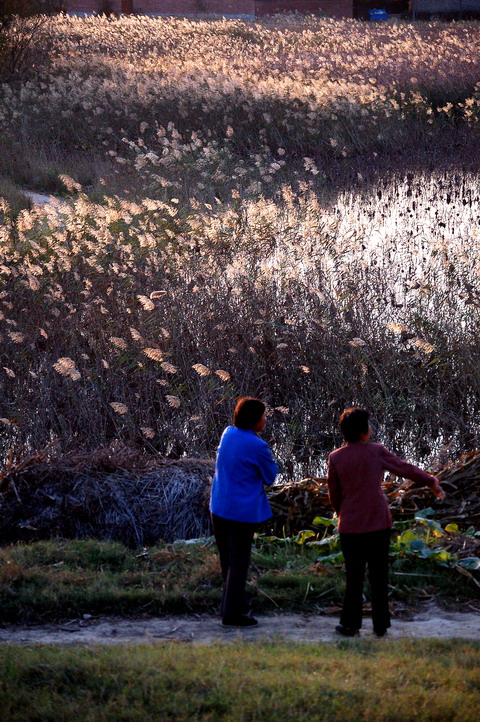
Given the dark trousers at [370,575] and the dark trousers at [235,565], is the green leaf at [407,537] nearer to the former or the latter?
the dark trousers at [370,575]

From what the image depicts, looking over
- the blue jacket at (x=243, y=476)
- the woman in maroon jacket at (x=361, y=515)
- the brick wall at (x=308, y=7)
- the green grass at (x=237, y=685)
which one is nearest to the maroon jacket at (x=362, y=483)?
the woman in maroon jacket at (x=361, y=515)

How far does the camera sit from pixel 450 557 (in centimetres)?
668

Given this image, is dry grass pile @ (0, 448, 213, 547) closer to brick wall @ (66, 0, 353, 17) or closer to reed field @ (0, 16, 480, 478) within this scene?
reed field @ (0, 16, 480, 478)

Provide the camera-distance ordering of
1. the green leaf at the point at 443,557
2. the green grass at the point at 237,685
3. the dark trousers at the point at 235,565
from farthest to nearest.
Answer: the green leaf at the point at 443,557 → the dark trousers at the point at 235,565 → the green grass at the point at 237,685

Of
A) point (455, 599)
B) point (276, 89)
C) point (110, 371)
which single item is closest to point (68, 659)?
point (455, 599)

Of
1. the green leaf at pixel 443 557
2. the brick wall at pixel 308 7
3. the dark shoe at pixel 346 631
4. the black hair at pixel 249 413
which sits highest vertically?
the brick wall at pixel 308 7

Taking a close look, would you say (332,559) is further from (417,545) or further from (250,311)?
(250,311)

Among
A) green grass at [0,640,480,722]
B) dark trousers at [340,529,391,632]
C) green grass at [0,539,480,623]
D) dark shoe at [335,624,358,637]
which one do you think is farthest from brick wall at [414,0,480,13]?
green grass at [0,640,480,722]

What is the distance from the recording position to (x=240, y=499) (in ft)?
19.5

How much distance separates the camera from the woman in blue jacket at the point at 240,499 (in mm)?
5926

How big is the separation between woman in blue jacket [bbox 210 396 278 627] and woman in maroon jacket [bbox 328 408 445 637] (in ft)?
1.50

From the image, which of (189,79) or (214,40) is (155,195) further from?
(214,40)

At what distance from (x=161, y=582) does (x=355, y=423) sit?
68.7 inches

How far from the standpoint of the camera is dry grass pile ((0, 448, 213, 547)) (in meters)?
7.93
